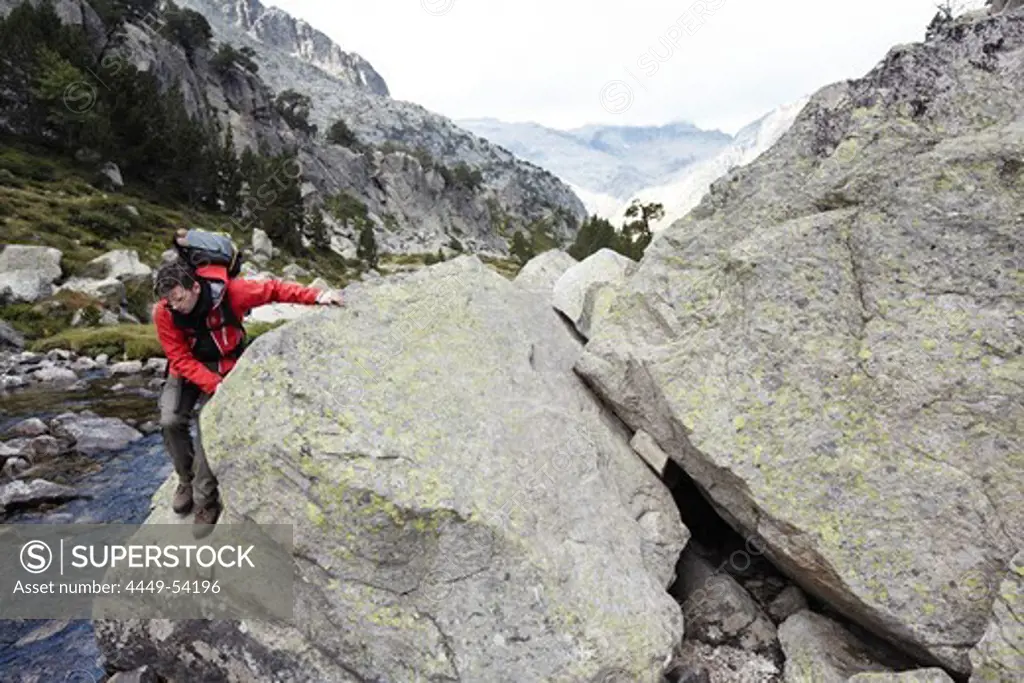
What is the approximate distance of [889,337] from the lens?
27.4ft

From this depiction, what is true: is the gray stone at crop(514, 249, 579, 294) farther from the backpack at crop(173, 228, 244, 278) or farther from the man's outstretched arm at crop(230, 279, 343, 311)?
the backpack at crop(173, 228, 244, 278)

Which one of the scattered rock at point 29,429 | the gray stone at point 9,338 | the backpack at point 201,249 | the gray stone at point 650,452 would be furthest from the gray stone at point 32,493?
the gray stone at point 9,338

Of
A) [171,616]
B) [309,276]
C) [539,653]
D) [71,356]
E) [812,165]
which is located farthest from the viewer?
[309,276]

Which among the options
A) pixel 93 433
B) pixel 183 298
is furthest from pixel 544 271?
pixel 93 433

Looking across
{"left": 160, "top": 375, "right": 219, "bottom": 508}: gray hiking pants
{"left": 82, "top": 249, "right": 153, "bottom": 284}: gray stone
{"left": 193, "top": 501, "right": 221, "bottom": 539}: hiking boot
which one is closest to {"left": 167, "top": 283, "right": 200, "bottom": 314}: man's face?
{"left": 160, "top": 375, "right": 219, "bottom": 508}: gray hiking pants

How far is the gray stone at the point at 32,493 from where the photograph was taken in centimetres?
1603

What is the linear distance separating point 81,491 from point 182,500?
1111 centimetres

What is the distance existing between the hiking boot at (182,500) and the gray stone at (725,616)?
8309mm

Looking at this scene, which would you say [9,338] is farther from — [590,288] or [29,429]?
[590,288]

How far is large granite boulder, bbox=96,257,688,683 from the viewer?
24.3 feet

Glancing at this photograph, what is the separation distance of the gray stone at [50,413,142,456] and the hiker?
48.2ft

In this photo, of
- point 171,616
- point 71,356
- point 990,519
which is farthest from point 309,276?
point 990,519

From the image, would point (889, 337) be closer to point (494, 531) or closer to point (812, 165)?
point (812, 165)

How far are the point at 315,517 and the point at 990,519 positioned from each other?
8634 mm
